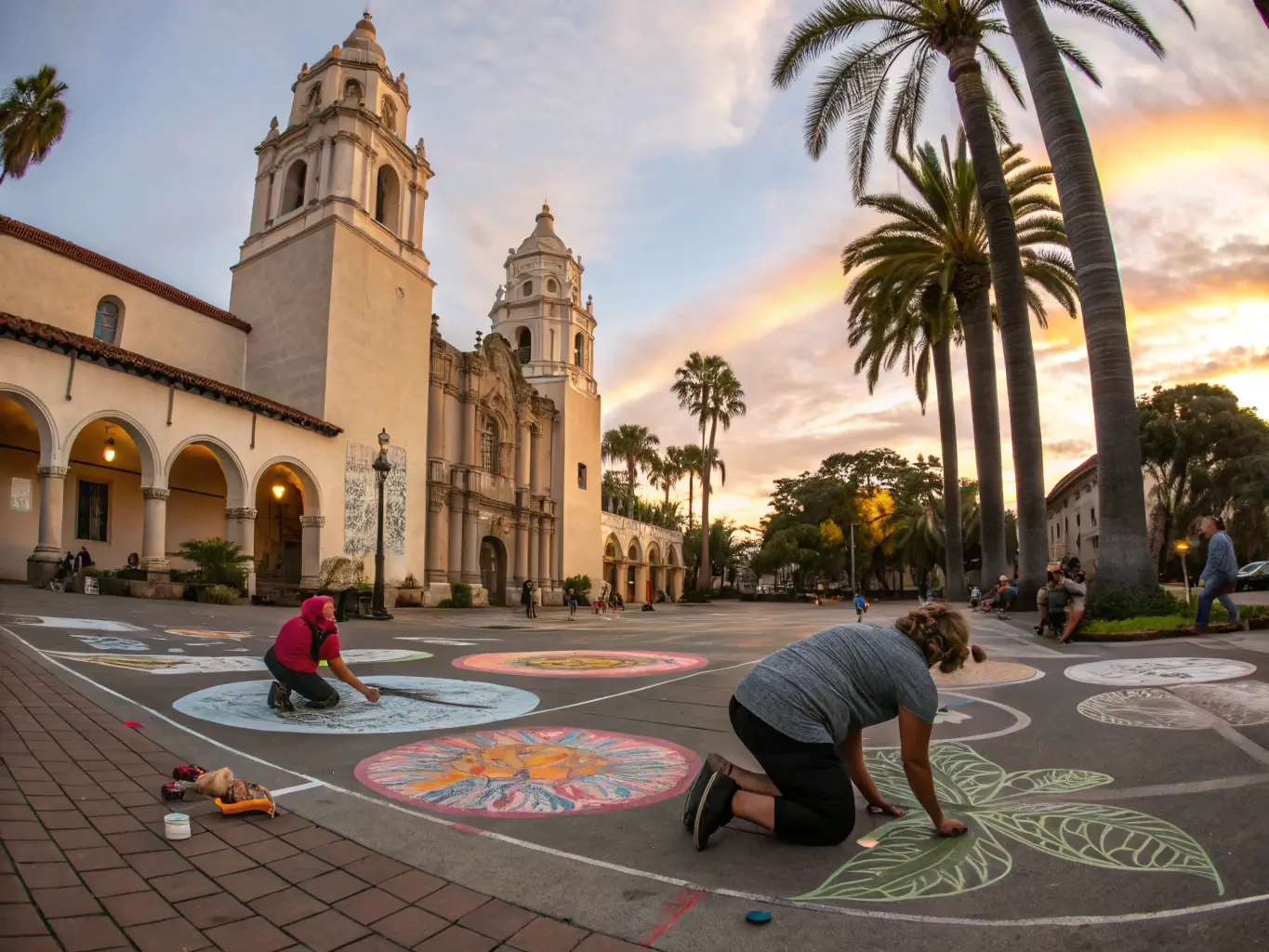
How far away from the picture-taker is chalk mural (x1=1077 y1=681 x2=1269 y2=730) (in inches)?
189

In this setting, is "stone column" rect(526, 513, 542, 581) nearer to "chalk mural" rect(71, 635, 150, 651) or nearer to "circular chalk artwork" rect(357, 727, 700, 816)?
"chalk mural" rect(71, 635, 150, 651)

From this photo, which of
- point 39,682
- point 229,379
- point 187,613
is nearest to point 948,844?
point 39,682

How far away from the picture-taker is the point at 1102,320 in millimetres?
11547

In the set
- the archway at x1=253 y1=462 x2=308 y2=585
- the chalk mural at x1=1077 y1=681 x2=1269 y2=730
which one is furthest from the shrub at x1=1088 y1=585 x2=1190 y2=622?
the archway at x1=253 y1=462 x2=308 y2=585

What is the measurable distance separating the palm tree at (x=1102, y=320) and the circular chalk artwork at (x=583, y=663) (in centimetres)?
673

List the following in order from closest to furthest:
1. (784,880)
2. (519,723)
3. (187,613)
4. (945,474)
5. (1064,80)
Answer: (784,880)
(519,723)
(1064,80)
(187,613)
(945,474)

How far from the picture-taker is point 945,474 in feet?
89.0

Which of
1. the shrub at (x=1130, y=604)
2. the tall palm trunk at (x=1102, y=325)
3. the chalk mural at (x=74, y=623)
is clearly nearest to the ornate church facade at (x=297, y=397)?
the chalk mural at (x=74, y=623)

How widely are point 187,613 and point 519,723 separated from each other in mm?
13001

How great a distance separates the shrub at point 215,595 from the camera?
19328 millimetres

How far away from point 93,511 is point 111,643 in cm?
1809

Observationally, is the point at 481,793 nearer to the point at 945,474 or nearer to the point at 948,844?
the point at 948,844

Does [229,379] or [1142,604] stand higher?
[229,379]

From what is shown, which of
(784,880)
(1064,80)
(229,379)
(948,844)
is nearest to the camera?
(784,880)
